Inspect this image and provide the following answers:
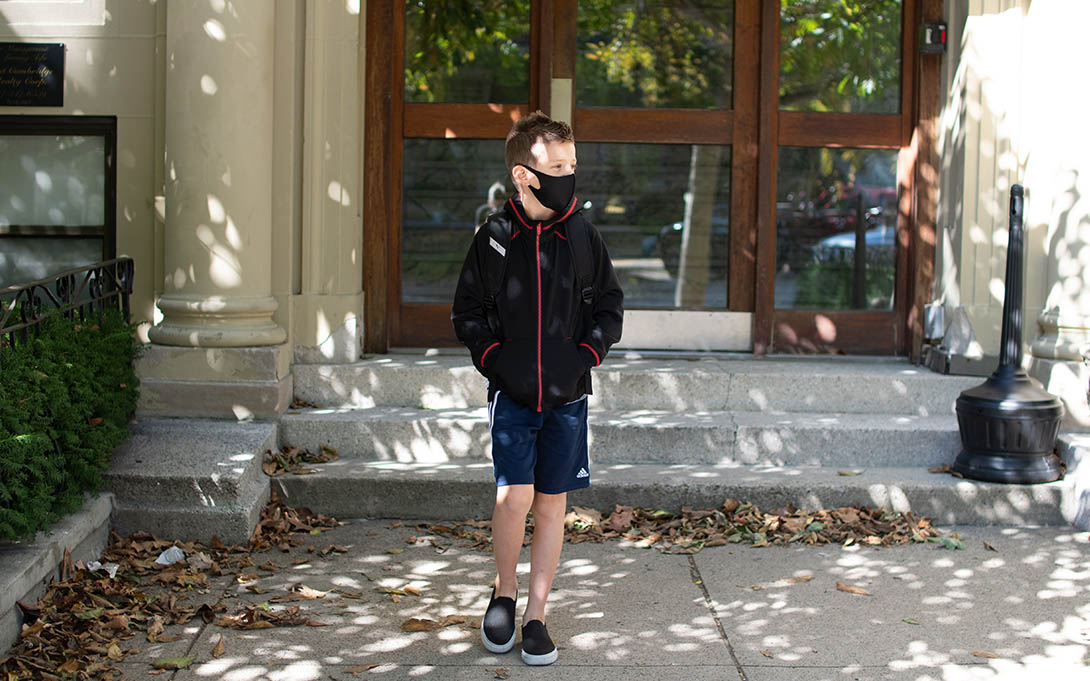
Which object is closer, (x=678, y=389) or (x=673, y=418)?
(x=673, y=418)

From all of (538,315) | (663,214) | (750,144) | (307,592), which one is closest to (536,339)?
(538,315)

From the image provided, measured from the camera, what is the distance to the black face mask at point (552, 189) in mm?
4230

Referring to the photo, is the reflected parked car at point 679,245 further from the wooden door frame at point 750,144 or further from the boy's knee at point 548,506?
the boy's knee at point 548,506

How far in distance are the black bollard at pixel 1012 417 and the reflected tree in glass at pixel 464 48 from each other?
3.30m

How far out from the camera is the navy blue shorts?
429cm

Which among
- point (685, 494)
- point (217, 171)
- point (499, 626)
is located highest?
point (217, 171)

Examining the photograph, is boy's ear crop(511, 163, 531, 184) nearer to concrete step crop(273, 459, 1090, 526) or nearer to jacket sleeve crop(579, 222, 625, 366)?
jacket sleeve crop(579, 222, 625, 366)

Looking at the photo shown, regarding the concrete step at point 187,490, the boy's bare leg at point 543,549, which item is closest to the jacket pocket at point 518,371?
the boy's bare leg at point 543,549

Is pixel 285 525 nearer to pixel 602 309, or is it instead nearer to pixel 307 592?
pixel 307 592

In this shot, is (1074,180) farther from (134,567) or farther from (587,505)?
(134,567)

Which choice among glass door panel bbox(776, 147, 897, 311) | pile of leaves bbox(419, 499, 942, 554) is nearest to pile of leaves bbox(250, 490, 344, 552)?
pile of leaves bbox(419, 499, 942, 554)

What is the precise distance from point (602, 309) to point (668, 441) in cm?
229

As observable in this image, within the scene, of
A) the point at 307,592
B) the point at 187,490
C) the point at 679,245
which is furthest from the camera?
the point at 679,245

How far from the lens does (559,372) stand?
4.23m
